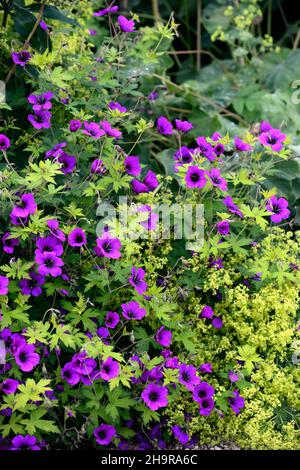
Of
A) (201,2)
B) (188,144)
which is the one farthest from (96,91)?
(201,2)

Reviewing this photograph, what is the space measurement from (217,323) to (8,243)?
66cm

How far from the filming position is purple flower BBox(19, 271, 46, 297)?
2.05 metres

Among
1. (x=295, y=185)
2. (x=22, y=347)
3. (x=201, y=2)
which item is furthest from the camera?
(x=201, y=2)

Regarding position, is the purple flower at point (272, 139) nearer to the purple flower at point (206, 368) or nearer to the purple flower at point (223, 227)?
the purple flower at point (223, 227)

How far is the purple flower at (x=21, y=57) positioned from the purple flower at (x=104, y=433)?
108cm

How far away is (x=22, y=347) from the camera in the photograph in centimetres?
193

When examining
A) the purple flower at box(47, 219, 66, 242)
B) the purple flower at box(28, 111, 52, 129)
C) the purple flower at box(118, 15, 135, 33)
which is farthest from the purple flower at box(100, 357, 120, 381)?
the purple flower at box(118, 15, 135, 33)

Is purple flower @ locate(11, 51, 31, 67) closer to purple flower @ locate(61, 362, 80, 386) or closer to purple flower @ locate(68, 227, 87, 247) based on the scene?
purple flower @ locate(68, 227, 87, 247)

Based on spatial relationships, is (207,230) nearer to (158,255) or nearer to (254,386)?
(158,255)

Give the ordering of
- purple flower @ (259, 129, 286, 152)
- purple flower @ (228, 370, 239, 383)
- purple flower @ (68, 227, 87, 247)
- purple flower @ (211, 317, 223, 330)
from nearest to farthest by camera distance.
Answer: purple flower @ (68, 227, 87, 247)
purple flower @ (228, 370, 239, 383)
purple flower @ (211, 317, 223, 330)
purple flower @ (259, 129, 286, 152)

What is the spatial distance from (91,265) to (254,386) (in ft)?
1.92

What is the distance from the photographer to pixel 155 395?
199cm

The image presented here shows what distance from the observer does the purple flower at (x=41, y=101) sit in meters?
2.19

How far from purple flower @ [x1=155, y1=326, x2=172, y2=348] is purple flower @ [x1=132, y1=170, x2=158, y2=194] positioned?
0.41 meters
